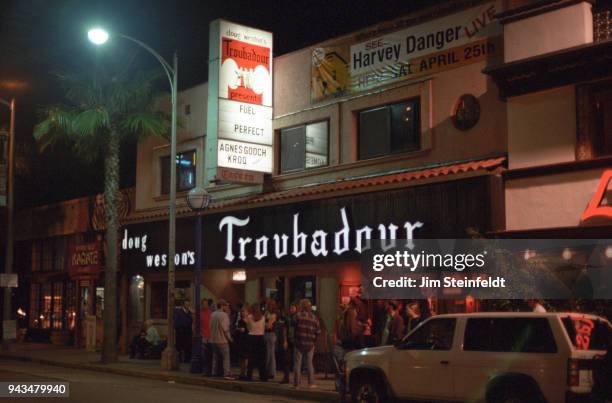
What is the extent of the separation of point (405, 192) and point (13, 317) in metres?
25.7

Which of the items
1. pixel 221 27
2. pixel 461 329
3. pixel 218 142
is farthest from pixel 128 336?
pixel 461 329

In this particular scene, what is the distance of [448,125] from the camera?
1903 cm

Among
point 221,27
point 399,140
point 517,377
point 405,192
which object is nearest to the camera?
point 517,377

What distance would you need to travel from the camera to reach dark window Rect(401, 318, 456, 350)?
12.1 metres

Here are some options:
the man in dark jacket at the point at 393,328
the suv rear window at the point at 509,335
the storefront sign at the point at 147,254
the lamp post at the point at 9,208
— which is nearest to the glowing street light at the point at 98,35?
the storefront sign at the point at 147,254

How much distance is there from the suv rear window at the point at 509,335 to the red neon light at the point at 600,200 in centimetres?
469

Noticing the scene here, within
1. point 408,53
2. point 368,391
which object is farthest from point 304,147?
point 368,391

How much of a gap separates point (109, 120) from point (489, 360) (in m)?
16.3

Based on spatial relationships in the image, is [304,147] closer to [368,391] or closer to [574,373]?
[368,391]

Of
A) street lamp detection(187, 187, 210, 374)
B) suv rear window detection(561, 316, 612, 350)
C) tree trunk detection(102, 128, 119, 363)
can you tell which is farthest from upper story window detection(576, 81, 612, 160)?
tree trunk detection(102, 128, 119, 363)

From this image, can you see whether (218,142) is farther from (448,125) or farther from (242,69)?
(448,125)

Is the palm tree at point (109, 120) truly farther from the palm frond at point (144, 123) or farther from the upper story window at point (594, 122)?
the upper story window at point (594, 122)

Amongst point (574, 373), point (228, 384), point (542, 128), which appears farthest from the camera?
point (228, 384)

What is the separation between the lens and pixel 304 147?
22906 millimetres
